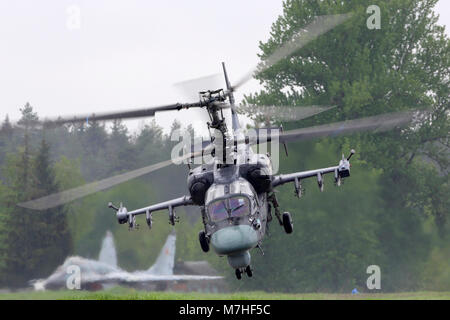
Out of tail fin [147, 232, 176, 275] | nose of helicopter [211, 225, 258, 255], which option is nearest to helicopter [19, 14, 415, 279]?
nose of helicopter [211, 225, 258, 255]

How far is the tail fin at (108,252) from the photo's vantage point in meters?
32.6

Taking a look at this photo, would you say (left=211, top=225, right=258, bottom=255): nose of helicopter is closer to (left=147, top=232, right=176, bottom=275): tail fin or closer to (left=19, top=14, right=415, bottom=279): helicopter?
(left=19, top=14, right=415, bottom=279): helicopter

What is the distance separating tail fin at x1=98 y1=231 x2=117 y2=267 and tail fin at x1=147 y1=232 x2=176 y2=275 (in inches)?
73.2

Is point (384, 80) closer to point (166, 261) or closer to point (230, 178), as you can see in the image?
point (166, 261)

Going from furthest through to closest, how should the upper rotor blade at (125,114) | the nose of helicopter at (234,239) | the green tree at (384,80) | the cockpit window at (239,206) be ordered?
1. the green tree at (384,80)
2. the cockpit window at (239,206)
3. the nose of helicopter at (234,239)
4. the upper rotor blade at (125,114)

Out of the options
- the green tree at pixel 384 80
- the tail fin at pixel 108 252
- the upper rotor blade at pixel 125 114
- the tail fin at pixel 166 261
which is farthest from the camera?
the green tree at pixel 384 80

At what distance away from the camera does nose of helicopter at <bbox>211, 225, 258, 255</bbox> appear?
59.5 feet

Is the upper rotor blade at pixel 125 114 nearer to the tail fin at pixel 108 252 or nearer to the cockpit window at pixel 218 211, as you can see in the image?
the cockpit window at pixel 218 211

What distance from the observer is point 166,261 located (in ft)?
111

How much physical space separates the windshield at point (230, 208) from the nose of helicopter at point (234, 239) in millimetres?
387

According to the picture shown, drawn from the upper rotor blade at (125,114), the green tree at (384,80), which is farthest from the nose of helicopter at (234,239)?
the green tree at (384,80)

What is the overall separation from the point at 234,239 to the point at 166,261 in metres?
16.2

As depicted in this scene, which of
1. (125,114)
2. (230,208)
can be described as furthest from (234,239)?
(125,114)

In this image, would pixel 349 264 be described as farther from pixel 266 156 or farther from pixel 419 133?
pixel 266 156
